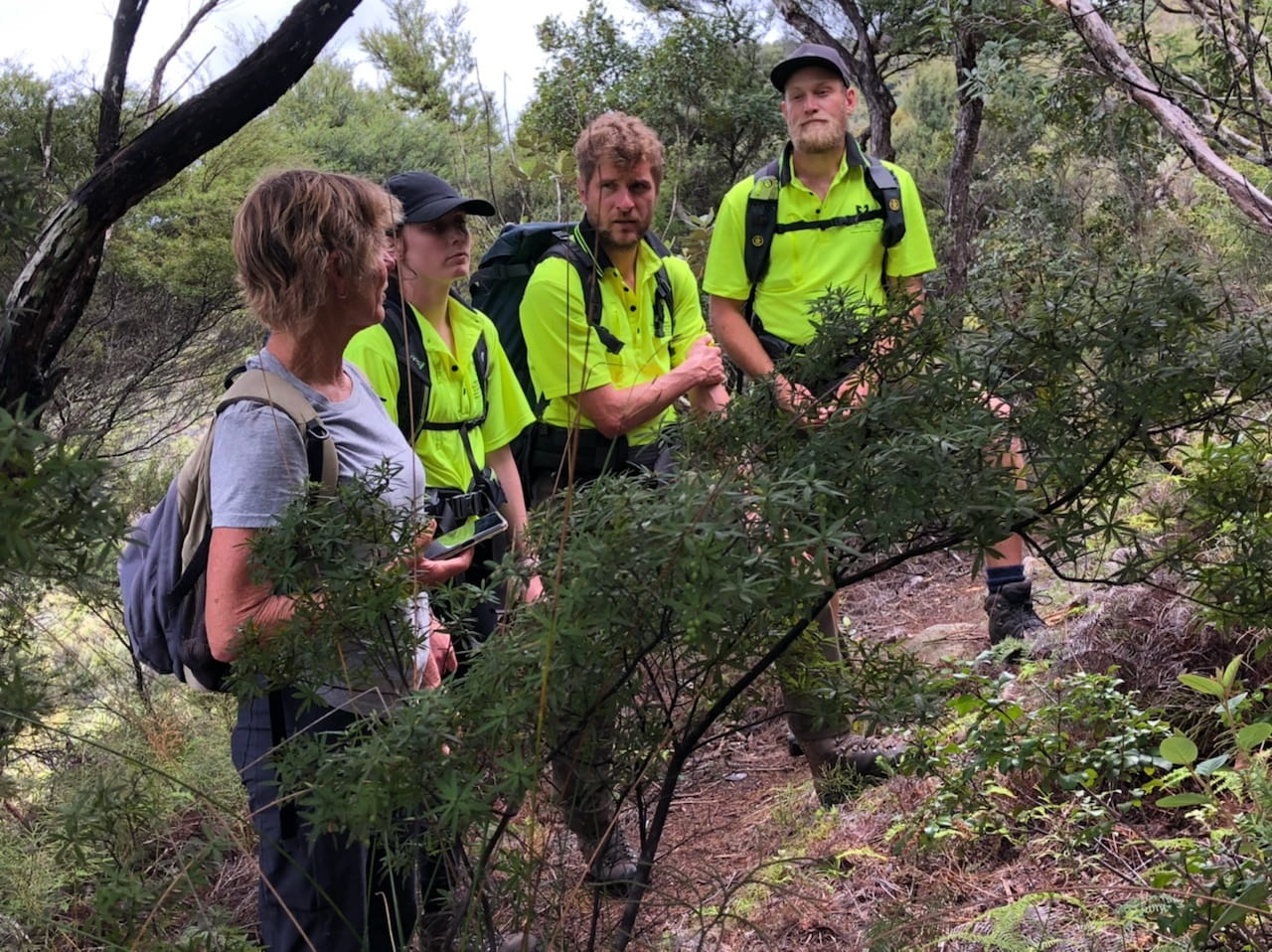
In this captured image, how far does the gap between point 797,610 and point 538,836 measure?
117cm

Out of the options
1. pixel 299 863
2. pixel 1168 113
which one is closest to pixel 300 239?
pixel 299 863

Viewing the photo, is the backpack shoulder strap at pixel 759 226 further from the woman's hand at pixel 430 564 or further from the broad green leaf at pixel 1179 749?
the broad green leaf at pixel 1179 749

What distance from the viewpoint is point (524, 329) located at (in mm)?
3514

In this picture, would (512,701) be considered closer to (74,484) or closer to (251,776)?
(74,484)

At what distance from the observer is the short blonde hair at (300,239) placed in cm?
214

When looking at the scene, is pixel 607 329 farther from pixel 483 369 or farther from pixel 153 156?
pixel 153 156

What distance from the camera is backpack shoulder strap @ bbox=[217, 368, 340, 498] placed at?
6.78ft

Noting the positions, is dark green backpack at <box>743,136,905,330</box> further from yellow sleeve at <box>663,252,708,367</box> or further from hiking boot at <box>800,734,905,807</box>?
hiking boot at <box>800,734,905,807</box>

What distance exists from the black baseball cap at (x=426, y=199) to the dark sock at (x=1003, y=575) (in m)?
2.49

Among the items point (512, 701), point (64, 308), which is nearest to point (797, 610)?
point (512, 701)

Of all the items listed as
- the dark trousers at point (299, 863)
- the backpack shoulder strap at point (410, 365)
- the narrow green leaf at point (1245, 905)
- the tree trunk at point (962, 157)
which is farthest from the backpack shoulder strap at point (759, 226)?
the tree trunk at point (962, 157)

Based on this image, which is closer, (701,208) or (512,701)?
(512,701)

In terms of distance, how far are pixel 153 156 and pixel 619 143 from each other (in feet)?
4.36

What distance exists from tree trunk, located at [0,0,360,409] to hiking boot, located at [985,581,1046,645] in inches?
122
